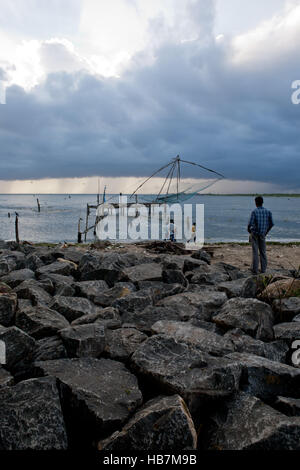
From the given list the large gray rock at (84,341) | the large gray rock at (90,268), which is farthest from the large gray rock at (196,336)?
the large gray rock at (90,268)

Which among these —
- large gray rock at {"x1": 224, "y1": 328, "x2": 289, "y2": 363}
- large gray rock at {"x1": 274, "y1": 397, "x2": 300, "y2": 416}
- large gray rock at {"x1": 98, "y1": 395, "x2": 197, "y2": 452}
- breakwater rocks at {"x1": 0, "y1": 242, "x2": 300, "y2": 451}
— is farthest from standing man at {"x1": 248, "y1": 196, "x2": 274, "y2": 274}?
large gray rock at {"x1": 98, "y1": 395, "x2": 197, "y2": 452}

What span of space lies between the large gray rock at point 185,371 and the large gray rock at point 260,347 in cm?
78

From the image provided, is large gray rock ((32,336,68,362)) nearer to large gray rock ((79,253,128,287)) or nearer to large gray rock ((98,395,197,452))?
large gray rock ((98,395,197,452))

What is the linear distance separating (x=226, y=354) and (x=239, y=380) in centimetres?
58

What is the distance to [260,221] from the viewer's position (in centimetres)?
934

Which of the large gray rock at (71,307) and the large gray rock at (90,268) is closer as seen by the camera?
the large gray rock at (71,307)

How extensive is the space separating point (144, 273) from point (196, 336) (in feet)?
10.9

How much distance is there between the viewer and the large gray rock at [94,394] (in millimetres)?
2773

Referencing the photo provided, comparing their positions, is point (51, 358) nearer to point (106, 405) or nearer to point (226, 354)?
point (106, 405)

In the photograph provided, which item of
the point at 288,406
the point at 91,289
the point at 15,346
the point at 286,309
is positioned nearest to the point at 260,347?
the point at 288,406

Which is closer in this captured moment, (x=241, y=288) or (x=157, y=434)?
(x=157, y=434)

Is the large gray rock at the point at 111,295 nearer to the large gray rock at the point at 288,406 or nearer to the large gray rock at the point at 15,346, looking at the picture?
the large gray rock at the point at 15,346

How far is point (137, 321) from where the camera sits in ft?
16.4

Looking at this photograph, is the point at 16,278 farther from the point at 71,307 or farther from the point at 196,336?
the point at 196,336
